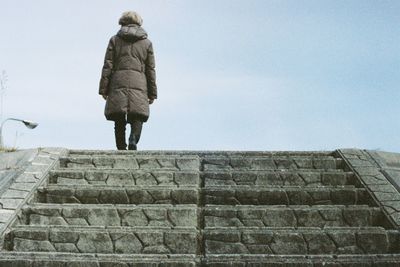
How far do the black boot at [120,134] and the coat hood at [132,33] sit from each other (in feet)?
3.83

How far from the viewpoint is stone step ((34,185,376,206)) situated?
530cm

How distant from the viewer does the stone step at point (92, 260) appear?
4.10m

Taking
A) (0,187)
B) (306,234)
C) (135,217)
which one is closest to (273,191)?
(306,234)

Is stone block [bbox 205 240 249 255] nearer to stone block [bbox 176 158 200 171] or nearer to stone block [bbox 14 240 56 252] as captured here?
stone block [bbox 14 240 56 252]

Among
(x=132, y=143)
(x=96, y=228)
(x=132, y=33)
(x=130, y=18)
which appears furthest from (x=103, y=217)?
(x=130, y=18)

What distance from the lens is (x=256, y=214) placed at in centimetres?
496

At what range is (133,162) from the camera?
20.3 ft

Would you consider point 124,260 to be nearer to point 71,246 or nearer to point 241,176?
point 71,246

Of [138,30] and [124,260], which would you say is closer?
[124,260]

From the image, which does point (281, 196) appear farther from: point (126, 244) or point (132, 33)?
point (132, 33)

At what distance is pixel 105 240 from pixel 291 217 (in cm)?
164

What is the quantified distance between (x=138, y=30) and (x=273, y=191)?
3522 millimetres

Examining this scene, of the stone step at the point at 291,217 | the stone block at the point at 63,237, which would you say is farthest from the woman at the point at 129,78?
the stone block at the point at 63,237

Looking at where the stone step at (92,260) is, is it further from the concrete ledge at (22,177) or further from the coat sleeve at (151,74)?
the coat sleeve at (151,74)
